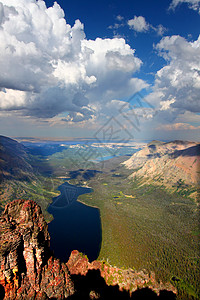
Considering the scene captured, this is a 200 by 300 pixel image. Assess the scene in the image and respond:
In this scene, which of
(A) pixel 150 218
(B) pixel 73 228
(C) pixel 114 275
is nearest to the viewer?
(C) pixel 114 275

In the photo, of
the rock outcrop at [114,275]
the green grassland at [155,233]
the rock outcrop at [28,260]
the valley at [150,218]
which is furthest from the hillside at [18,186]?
the rock outcrop at [28,260]

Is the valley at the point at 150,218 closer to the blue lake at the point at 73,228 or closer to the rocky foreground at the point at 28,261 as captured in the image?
the blue lake at the point at 73,228

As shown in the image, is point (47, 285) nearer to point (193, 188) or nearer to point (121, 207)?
point (121, 207)

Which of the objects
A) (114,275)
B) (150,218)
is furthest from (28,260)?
(150,218)

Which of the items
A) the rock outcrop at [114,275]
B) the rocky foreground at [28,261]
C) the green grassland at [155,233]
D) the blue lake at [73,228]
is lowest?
the blue lake at [73,228]

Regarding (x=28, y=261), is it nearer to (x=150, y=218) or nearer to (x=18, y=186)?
(x=150, y=218)

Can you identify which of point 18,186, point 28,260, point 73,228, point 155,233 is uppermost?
point 28,260
